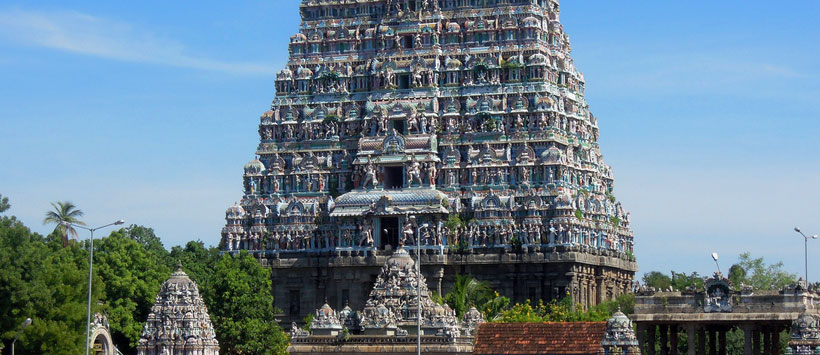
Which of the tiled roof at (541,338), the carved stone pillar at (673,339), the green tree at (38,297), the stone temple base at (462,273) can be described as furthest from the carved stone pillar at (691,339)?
the green tree at (38,297)

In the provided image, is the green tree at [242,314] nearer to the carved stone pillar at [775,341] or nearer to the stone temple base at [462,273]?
the stone temple base at [462,273]

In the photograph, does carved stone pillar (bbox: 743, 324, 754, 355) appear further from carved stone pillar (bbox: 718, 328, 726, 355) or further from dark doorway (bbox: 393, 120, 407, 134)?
dark doorway (bbox: 393, 120, 407, 134)

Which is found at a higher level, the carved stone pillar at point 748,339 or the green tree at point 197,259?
the green tree at point 197,259

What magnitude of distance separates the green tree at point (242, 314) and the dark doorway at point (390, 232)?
14556 mm

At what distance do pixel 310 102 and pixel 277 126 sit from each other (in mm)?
3475

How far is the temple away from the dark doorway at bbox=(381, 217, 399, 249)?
3972 cm

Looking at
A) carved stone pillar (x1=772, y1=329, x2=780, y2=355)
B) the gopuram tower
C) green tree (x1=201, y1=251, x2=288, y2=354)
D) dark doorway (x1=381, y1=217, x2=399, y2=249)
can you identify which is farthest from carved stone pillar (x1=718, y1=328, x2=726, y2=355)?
dark doorway (x1=381, y1=217, x2=399, y2=249)

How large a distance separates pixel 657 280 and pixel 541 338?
71.9 metres

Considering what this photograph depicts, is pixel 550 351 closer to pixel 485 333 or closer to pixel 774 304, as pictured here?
pixel 485 333

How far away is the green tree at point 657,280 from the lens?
174413mm

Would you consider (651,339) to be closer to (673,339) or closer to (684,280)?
(673,339)

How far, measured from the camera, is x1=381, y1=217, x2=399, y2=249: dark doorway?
15312cm

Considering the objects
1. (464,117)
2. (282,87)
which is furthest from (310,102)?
(464,117)

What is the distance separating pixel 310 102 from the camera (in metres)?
162
